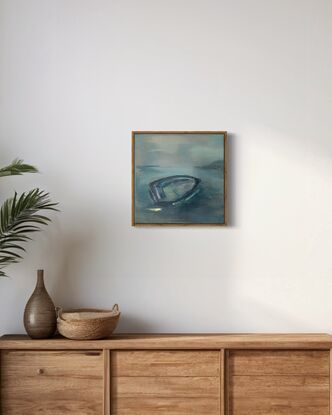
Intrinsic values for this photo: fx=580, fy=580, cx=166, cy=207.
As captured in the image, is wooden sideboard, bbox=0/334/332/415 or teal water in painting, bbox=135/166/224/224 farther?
teal water in painting, bbox=135/166/224/224

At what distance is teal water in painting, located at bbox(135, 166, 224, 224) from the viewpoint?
10.7 feet

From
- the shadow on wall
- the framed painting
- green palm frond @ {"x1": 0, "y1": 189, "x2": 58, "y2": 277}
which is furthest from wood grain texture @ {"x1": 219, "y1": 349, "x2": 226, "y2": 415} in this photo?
green palm frond @ {"x1": 0, "y1": 189, "x2": 58, "y2": 277}

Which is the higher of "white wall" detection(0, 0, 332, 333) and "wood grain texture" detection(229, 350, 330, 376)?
"white wall" detection(0, 0, 332, 333)

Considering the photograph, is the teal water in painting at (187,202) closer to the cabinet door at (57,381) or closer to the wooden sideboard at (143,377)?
the wooden sideboard at (143,377)

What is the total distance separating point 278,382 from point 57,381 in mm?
1133

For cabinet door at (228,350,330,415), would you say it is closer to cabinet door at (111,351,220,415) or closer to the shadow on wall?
cabinet door at (111,351,220,415)

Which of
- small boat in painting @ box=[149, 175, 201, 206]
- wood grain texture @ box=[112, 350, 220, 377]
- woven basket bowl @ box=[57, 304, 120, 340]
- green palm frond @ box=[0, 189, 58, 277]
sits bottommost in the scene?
wood grain texture @ box=[112, 350, 220, 377]

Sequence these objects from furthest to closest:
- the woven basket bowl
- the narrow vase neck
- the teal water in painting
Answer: the teal water in painting → the narrow vase neck → the woven basket bowl

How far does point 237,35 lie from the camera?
332 centimetres

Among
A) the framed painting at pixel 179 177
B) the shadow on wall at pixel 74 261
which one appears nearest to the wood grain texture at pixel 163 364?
the shadow on wall at pixel 74 261

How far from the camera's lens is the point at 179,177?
3.29 m

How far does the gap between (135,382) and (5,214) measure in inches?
43.1

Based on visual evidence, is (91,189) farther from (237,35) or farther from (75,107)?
(237,35)

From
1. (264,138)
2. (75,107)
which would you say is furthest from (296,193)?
(75,107)
